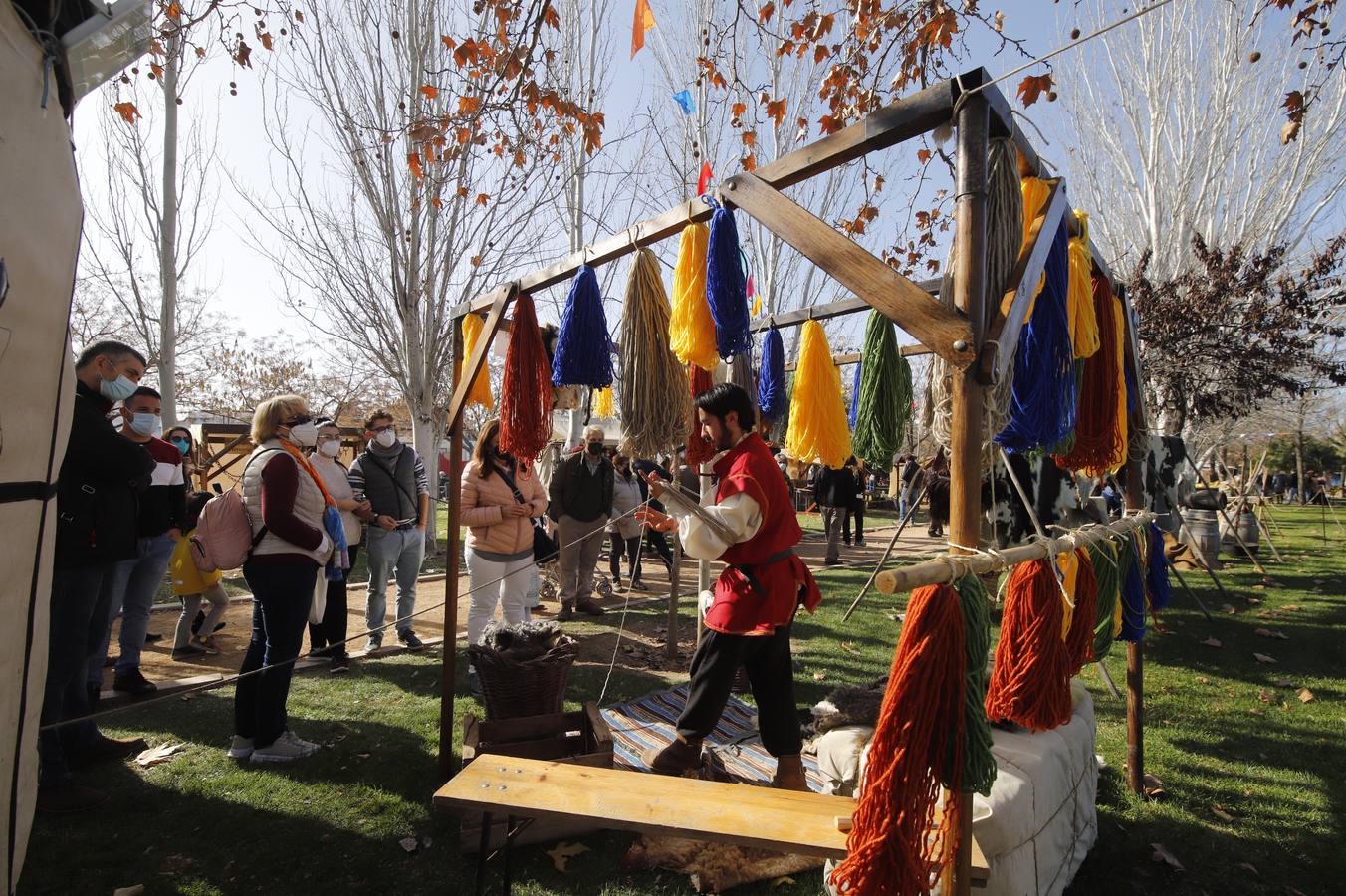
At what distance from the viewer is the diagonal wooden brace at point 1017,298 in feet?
5.15

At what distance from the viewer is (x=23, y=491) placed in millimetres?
1323

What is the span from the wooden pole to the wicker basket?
2.21m

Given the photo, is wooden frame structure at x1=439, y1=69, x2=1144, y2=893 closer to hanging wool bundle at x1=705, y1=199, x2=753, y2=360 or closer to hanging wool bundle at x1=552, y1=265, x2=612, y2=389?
hanging wool bundle at x1=705, y1=199, x2=753, y2=360

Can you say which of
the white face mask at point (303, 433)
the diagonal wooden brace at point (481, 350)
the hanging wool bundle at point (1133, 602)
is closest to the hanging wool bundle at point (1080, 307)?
the hanging wool bundle at point (1133, 602)

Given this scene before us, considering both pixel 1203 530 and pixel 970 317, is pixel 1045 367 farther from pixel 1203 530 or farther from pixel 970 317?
pixel 1203 530

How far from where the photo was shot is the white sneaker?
3.29 metres

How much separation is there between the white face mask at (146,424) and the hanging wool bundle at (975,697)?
4264 millimetres

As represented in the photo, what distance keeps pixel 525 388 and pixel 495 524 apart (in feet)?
4.41

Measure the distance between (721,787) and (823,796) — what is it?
342mm

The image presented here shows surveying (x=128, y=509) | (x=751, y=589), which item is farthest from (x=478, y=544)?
(x=751, y=589)

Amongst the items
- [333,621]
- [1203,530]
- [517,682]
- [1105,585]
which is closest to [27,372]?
[517,682]

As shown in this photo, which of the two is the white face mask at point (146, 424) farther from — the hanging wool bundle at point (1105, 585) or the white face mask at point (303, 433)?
the hanging wool bundle at point (1105, 585)

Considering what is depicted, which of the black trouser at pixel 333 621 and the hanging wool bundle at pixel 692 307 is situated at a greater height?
the hanging wool bundle at pixel 692 307

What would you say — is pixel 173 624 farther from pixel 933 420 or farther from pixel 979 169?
pixel 979 169
